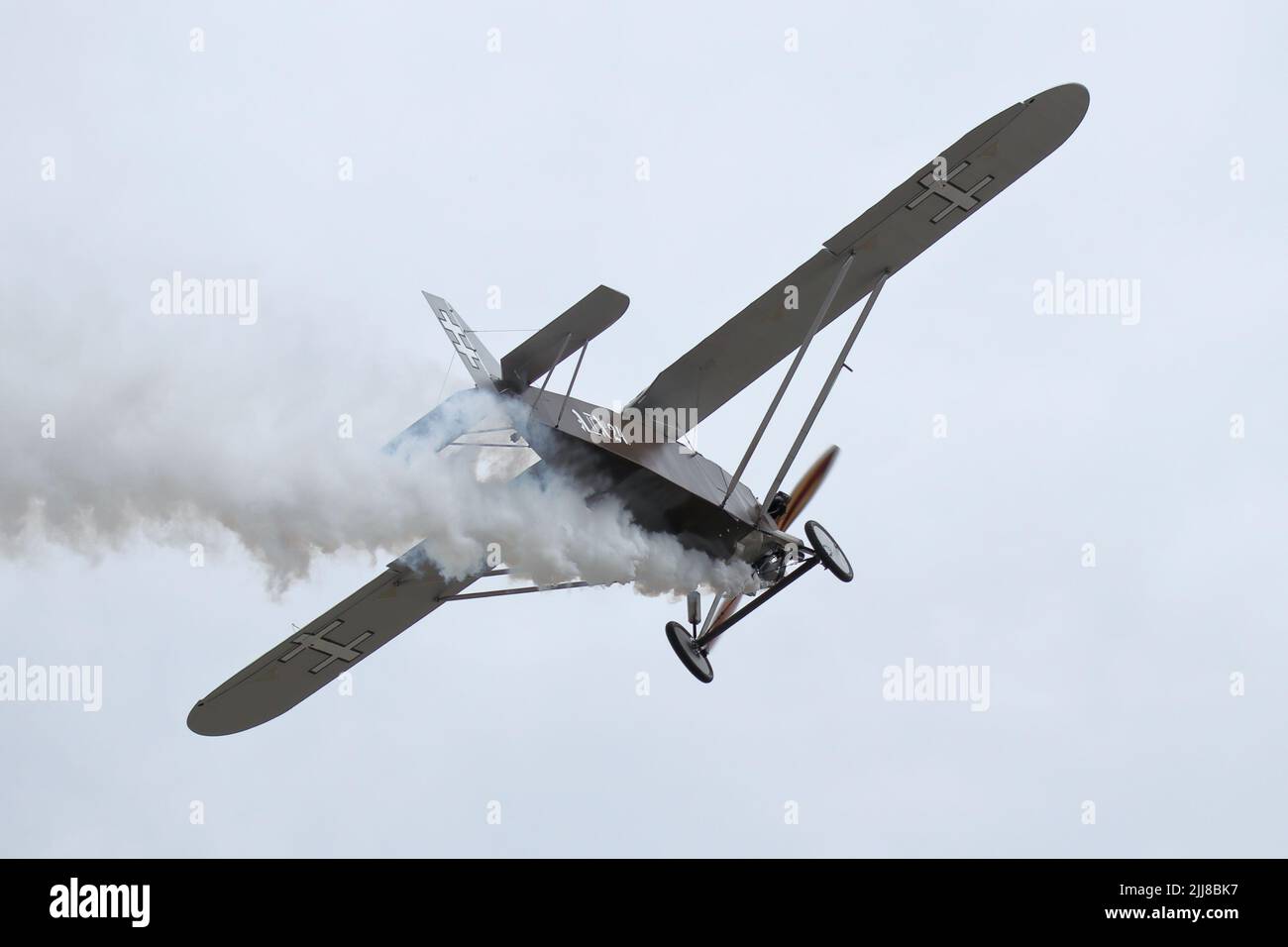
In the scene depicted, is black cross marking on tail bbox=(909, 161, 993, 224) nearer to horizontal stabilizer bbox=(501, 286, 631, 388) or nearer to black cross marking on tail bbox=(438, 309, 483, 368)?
horizontal stabilizer bbox=(501, 286, 631, 388)

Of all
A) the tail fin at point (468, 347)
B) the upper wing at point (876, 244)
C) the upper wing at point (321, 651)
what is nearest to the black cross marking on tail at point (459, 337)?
the tail fin at point (468, 347)

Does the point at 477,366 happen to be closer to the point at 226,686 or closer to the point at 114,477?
the point at 114,477

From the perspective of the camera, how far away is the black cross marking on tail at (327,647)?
2041 centimetres

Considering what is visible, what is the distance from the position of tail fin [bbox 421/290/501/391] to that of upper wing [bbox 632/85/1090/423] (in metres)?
2.14

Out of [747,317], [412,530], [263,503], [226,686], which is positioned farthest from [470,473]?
[226,686]

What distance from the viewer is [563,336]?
1675cm

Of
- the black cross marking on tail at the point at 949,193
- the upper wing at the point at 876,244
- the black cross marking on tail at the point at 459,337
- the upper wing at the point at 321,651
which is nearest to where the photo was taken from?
the black cross marking on tail at the point at 459,337

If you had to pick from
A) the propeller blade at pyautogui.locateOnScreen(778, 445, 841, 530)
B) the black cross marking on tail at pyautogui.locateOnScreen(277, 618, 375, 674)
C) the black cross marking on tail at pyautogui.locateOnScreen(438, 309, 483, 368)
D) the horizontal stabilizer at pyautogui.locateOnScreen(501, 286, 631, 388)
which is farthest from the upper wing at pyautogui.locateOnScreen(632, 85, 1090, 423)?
the black cross marking on tail at pyautogui.locateOnScreen(277, 618, 375, 674)

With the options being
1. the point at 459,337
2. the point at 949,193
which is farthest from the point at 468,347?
the point at 949,193

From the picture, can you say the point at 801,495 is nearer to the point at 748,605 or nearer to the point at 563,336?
the point at 748,605

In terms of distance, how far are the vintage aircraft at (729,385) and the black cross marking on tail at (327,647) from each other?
0.66 meters

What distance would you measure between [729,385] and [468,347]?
3.21 m

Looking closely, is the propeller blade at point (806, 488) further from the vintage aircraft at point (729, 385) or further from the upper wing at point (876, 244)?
the upper wing at point (876, 244)

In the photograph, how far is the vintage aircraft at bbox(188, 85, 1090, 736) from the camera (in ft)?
55.5
